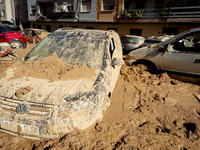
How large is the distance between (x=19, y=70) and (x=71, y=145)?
69.4 inches

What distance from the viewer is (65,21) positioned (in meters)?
19.8

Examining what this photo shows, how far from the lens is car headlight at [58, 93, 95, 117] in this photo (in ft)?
5.85

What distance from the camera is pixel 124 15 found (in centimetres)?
1529

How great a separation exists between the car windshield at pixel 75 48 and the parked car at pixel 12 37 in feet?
21.5

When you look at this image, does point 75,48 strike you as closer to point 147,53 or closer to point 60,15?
point 147,53

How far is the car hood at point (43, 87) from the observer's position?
1.89m

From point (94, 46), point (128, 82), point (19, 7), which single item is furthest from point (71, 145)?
point (19, 7)

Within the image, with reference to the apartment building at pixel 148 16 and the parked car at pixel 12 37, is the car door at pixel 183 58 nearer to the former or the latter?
the parked car at pixel 12 37

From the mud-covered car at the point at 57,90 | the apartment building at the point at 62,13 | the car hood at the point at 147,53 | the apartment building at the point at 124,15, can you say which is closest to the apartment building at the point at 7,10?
the apartment building at the point at 62,13

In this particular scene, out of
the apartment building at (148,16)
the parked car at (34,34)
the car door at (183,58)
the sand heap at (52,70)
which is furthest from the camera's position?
the apartment building at (148,16)

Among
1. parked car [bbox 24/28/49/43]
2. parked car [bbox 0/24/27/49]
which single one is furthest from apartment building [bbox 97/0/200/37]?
parked car [bbox 0/24/27/49]

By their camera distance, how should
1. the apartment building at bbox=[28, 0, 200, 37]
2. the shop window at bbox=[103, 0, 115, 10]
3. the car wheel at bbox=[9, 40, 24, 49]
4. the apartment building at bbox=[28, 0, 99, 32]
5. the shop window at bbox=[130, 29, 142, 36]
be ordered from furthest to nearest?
the apartment building at bbox=[28, 0, 99, 32] → the shop window at bbox=[103, 0, 115, 10] → the shop window at bbox=[130, 29, 142, 36] → the apartment building at bbox=[28, 0, 200, 37] → the car wheel at bbox=[9, 40, 24, 49]

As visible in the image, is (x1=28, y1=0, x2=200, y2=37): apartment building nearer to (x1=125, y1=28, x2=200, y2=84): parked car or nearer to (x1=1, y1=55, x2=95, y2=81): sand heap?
(x1=125, y1=28, x2=200, y2=84): parked car

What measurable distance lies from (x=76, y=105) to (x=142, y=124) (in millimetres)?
1348
